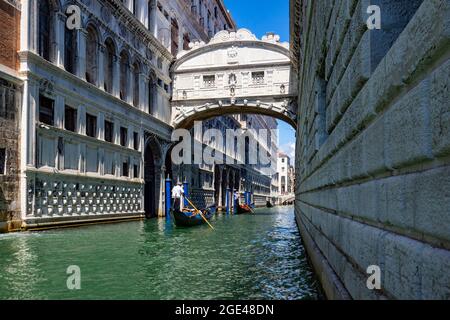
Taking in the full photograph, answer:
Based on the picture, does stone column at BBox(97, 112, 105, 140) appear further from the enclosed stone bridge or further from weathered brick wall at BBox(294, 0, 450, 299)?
weathered brick wall at BBox(294, 0, 450, 299)

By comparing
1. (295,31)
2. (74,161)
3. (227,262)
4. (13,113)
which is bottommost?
(227,262)

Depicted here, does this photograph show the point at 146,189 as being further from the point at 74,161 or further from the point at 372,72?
the point at 372,72

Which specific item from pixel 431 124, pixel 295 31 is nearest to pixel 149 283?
pixel 431 124

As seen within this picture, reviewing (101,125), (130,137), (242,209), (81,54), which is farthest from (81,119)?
(242,209)

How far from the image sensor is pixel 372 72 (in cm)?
207

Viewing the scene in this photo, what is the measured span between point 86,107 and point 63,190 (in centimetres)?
253

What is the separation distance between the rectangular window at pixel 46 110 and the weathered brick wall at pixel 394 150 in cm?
889

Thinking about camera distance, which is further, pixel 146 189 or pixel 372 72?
pixel 146 189

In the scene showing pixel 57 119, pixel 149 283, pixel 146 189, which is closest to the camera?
pixel 149 283

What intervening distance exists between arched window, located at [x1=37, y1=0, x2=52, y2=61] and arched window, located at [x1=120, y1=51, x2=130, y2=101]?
407cm

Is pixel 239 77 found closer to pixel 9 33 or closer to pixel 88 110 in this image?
pixel 88 110

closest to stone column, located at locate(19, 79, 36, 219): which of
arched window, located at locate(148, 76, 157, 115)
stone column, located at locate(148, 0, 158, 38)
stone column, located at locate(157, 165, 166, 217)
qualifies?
arched window, located at locate(148, 76, 157, 115)

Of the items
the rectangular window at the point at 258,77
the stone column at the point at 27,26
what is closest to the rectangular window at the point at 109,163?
the stone column at the point at 27,26

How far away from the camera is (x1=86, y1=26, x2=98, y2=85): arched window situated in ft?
42.1
